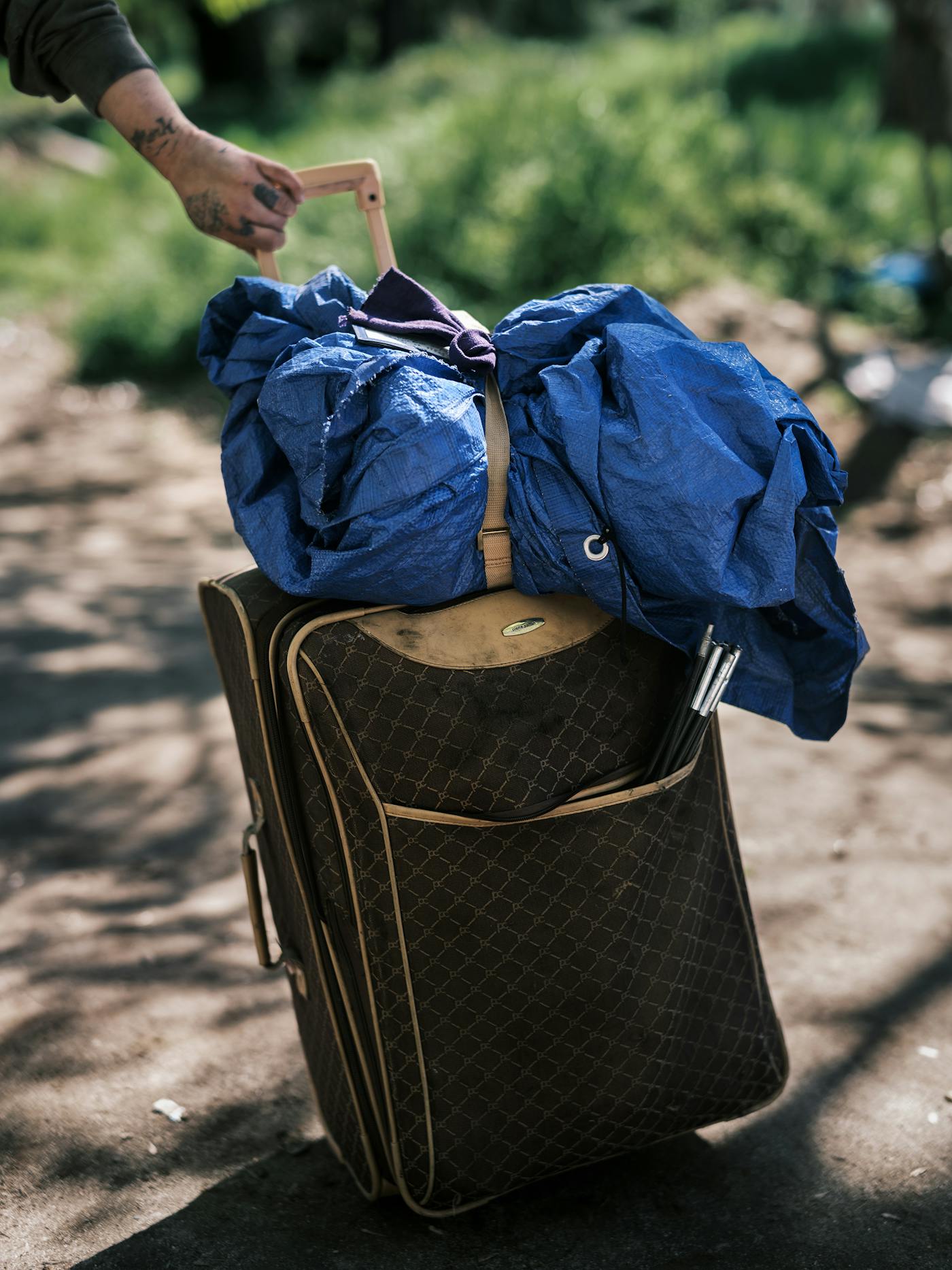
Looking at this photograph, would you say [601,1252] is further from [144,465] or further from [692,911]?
[144,465]

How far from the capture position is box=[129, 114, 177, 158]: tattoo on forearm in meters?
1.92

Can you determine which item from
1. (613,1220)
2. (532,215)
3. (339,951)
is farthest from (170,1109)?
(532,215)

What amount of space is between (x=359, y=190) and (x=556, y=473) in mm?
746

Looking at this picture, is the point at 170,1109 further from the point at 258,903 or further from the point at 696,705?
the point at 696,705

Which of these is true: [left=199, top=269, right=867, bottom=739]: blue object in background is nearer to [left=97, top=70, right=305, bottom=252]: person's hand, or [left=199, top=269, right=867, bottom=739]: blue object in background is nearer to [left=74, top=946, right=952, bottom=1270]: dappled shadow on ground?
[left=97, top=70, right=305, bottom=252]: person's hand

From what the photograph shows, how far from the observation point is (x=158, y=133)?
1.93 metres

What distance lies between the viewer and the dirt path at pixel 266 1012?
1829 mm

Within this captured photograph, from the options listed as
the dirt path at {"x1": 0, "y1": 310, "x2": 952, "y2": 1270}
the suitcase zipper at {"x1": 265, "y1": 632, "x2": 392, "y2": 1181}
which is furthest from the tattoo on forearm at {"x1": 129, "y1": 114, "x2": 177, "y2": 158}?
the dirt path at {"x1": 0, "y1": 310, "x2": 952, "y2": 1270}

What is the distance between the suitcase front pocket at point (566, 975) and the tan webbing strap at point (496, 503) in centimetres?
35

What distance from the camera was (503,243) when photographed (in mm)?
7164

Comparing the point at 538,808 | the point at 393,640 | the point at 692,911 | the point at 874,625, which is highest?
the point at 393,640

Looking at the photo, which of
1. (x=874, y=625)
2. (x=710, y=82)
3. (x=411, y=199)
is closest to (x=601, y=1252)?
(x=874, y=625)

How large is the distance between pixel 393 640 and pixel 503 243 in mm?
6035

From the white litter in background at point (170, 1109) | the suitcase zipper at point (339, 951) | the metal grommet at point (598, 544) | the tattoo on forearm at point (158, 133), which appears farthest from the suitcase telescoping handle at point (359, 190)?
A: the white litter in background at point (170, 1109)
